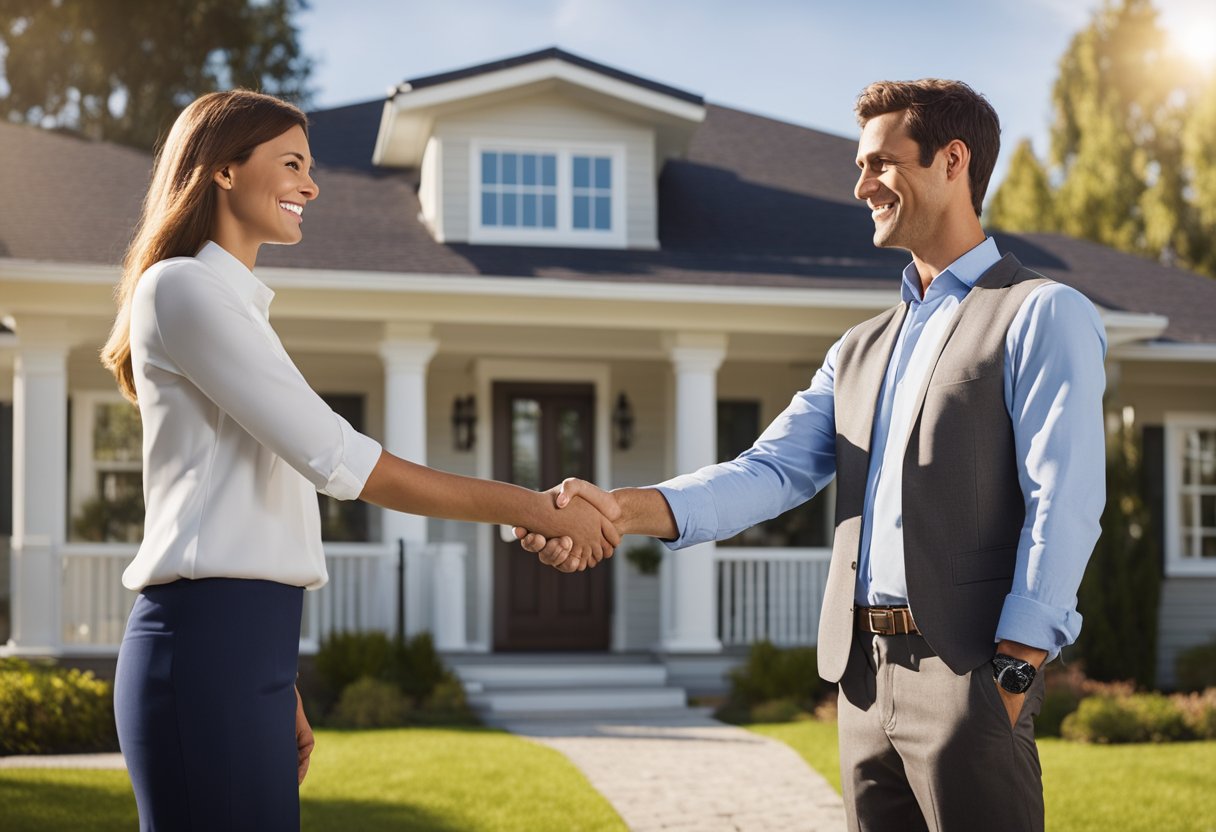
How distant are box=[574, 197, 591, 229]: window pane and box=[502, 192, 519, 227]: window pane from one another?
53 cm

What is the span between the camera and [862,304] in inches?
434

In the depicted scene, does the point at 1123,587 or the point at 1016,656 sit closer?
the point at 1016,656

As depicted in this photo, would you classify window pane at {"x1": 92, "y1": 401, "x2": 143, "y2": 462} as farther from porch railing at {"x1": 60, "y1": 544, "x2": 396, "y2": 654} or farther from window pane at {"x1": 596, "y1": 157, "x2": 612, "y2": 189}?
window pane at {"x1": 596, "y1": 157, "x2": 612, "y2": 189}

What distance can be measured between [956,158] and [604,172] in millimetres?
9560

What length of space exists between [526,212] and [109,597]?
4671 millimetres

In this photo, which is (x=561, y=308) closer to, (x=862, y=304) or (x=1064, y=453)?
(x=862, y=304)

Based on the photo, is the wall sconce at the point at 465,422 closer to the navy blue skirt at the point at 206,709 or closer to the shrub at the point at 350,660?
the shrub at the point at 350,660

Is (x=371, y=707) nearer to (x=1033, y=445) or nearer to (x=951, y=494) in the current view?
(x=951, y=494)

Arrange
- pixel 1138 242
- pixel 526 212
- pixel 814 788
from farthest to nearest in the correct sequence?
pixel 1138 242
pixel 526 212
pixel 814 788

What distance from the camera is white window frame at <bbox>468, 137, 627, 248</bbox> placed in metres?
11.8

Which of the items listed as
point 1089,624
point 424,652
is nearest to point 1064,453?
point 424,652

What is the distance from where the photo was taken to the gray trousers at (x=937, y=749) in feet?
8.59

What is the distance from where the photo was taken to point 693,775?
7734 mm

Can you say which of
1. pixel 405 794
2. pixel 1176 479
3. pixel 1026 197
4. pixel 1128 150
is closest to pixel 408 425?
pixel 405 794
